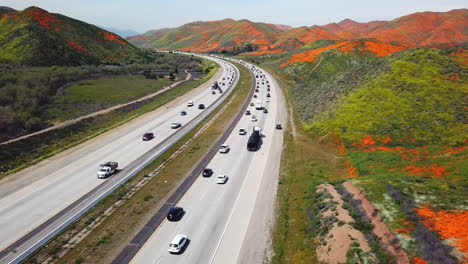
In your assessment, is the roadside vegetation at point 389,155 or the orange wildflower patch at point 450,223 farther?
the roadside vegetation at point 389,155

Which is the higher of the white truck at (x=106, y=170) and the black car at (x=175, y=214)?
the white truck at (x=106, y=170)

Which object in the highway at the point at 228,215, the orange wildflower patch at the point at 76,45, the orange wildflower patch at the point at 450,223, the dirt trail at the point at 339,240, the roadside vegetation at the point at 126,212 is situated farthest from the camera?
the orange wildflower patch at the point at 76,45

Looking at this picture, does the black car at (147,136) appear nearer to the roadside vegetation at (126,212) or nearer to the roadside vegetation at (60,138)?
the roadside vegetation at (126,212)

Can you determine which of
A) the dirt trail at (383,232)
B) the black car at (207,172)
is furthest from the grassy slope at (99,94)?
the dirt trail at (383,232)

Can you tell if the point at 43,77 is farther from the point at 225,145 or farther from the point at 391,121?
the point at 391,121

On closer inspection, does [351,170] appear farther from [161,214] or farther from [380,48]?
[380,48]

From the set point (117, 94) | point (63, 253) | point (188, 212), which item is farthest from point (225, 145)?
point (117, 94)

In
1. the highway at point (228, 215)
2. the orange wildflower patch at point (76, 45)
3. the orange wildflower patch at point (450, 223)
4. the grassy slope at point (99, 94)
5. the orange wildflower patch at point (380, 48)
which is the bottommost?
the highway at point (228, 215)
